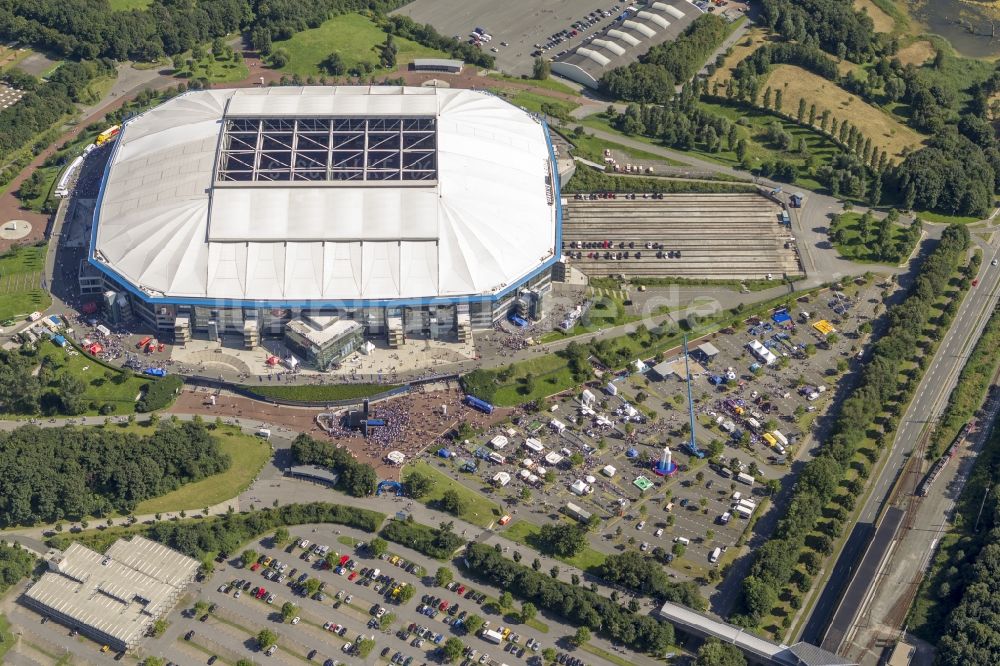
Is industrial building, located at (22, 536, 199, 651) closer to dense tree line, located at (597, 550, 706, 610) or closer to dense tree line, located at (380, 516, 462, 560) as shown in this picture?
dense tree line, located at (380, 516, 462, 560)

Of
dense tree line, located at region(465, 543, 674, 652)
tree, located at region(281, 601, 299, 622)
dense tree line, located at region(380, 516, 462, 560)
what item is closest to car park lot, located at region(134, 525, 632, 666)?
tree, located at region(281, 601, 299, 622)

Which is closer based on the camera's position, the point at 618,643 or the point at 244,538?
the point at 618,643

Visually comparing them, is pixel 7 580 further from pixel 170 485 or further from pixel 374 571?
pixel 374 571

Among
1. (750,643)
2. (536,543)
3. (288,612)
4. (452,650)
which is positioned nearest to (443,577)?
(452,650)

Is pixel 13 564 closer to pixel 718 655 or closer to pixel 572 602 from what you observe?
pixel 572 602

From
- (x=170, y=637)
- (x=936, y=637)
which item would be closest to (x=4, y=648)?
(x=170, y=637)
